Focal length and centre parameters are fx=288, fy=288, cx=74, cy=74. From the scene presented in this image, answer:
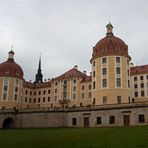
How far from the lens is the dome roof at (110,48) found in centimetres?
6112

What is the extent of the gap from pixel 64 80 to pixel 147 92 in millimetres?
25086

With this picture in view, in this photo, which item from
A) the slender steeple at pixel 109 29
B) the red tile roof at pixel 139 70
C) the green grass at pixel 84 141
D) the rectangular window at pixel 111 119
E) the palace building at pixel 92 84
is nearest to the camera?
the green grass at pixel 84 141

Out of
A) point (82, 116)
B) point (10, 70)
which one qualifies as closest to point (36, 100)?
point (10, 70)

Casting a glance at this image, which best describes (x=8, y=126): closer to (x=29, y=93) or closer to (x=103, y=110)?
(x=103, y=110)

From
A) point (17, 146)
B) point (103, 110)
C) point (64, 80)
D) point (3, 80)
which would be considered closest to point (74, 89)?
point (64, 80)

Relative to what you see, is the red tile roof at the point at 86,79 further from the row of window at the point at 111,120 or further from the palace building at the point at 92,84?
the row of window at the point at 111,120

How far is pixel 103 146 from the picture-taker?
21859mm

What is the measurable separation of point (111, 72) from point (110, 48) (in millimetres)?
5409

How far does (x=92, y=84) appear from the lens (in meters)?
63.1

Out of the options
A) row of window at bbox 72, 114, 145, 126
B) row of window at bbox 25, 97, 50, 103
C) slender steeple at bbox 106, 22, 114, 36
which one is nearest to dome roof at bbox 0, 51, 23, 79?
row of window at bbox 25, 97, 50, 103

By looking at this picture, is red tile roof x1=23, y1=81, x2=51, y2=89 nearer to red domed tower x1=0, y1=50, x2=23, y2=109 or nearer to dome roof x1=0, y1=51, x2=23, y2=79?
dome roof x1=0, y1=51, x2=23, y2=79

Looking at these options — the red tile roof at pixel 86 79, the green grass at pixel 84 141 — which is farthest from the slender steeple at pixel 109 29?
the green grass at pixel 84 141

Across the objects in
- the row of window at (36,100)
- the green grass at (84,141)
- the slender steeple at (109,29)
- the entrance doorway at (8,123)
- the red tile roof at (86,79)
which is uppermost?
the slender steeple at (109,29)

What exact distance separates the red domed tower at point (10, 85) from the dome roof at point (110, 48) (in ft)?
96.9
